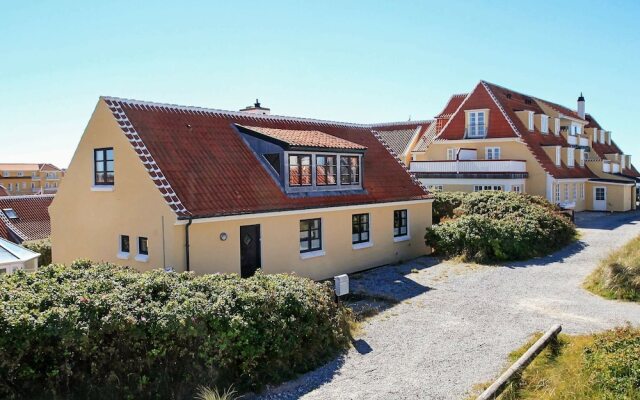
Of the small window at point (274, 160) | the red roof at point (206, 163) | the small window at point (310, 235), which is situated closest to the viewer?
the red roof at point (206, 163)

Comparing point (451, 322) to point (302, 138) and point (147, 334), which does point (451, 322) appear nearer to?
point (147, 334)

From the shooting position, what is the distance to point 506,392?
866 cm

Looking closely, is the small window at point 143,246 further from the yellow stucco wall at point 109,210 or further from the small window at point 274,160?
the small window at point 274,160

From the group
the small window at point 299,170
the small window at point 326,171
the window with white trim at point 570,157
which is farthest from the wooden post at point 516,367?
the window with white trim at point 570,157

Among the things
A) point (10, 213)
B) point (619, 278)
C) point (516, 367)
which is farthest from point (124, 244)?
point (10, 213)

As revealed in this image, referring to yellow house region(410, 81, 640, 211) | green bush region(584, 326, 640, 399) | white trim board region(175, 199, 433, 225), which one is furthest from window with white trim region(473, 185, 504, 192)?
green bush region(584, 326, 640, 399)

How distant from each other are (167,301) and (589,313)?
10445 millimetres

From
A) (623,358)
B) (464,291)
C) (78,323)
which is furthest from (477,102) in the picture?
(78,323)

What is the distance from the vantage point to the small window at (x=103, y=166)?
55.0ft

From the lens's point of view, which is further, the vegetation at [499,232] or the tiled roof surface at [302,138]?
the vegetation at [499,232]

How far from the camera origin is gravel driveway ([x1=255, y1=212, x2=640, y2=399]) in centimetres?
962

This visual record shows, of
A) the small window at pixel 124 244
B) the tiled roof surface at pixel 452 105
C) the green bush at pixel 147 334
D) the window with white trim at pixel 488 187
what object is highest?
the tiled roof surface at pixel 452 105

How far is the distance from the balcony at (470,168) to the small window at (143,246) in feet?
78.1

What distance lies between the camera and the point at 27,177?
105000mm
